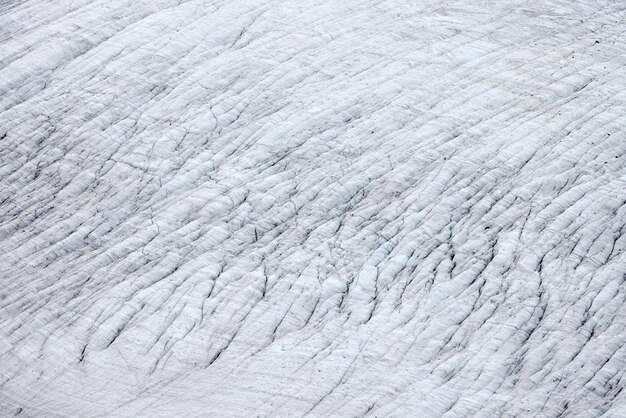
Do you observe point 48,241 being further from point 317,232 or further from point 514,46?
point 514,46

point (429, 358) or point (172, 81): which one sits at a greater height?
point (172, 81)

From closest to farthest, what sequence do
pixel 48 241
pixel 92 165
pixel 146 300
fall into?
pixel 146 300
pixel 48 241
pixel 92 165

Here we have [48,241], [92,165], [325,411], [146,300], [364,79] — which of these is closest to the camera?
[325,411]

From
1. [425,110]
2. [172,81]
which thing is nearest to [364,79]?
[425,110]

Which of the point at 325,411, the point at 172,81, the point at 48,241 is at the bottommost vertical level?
the point at 325,411

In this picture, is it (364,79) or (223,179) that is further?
(364,79)

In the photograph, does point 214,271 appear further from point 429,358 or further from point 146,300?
point 429,358
